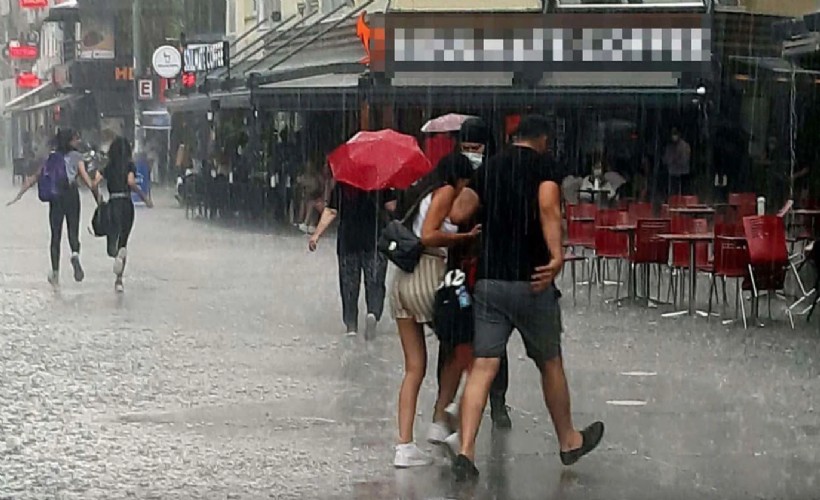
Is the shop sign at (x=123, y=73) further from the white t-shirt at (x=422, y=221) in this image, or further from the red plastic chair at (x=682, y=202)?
the white t-shirt at (x=422, y=221)

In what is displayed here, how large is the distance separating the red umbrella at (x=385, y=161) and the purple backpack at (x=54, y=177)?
718 centimetres

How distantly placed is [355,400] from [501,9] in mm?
18313

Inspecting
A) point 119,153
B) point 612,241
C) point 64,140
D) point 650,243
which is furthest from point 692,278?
point 64,140

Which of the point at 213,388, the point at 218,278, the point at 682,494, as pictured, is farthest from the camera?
the point at 218,278

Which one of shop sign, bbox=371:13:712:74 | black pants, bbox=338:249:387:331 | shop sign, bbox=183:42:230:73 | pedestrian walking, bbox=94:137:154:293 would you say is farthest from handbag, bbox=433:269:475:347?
shop sign, bbox=183:42:230:73

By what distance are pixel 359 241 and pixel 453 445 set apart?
5.58 metres

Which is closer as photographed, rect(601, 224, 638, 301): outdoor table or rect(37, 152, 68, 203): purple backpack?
rect(601, 224, 638, 301): outdoor table

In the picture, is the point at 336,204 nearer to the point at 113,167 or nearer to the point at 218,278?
the point at 113,167

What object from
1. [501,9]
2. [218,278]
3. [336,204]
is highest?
[501,9]

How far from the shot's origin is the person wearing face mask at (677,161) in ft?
89.2

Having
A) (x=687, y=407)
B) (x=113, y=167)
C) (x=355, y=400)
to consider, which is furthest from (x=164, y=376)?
(x=113, y=167)

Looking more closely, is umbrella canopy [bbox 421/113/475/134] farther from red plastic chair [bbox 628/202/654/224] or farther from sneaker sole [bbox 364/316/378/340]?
red plastic chair [bbox 628/202/654/224]

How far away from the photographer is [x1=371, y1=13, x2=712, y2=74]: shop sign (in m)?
26.1

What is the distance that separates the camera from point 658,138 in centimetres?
2898
